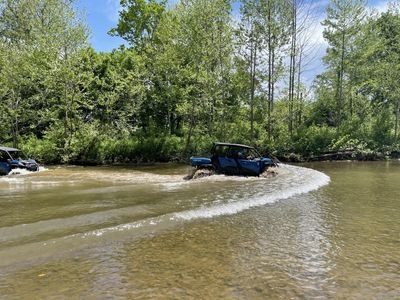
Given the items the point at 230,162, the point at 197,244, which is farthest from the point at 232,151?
the point at 197,244

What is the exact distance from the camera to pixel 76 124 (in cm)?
2845

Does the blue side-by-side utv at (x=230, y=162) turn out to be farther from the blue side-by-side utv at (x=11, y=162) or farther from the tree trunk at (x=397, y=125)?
the tree trunk at (x=397, y=125)

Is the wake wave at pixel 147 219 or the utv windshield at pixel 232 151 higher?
the utv windshield at pixel 232 151

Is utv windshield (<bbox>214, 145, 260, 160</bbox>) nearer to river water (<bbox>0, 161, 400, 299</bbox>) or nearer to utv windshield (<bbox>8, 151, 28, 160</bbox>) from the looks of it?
river water (<bbox>0, 161, 400, 299</bbox>)

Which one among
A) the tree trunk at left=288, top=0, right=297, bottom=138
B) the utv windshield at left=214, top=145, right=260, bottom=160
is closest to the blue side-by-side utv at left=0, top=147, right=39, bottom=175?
the utv windshield at left=214, top=145, right=260, bottom=160

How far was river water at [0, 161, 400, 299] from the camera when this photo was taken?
5.57 m

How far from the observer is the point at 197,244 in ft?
25.1

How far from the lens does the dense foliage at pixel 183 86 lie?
1080 inches

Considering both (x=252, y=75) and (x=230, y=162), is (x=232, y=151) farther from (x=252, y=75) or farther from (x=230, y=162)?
(x=252, y=75)

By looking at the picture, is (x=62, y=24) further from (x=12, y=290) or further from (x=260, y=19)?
(x=12, y=290)

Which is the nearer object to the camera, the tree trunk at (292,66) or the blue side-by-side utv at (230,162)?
the blue side-by-side utv at (230,162)

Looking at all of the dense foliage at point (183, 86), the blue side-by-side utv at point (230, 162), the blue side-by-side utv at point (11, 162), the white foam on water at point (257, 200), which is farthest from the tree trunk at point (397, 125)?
the blue side-by-side utv at point (11, 162)

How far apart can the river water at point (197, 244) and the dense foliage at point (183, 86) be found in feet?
49.2

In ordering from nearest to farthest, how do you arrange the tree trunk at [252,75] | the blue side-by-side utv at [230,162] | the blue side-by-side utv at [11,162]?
the blue side-by-side utv at [230,162] → the blue side-by-side utv at [11,162] → the tree trunk at [252,75]
